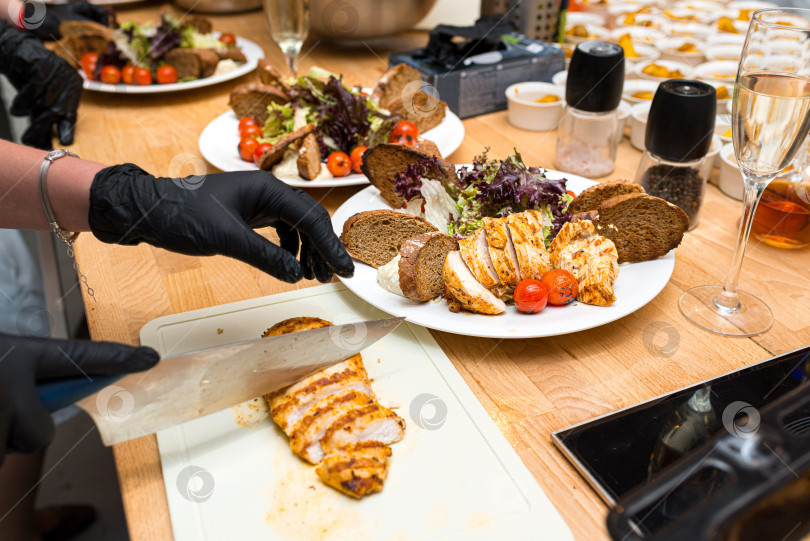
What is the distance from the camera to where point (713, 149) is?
155cm

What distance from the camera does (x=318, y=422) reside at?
3.20 ft

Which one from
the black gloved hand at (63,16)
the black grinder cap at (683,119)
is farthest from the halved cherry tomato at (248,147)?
the black gloved hand at (63,16)

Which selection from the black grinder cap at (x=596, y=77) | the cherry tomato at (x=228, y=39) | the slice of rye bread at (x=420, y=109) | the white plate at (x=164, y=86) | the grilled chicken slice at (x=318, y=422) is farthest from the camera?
the cherry tomato at (x=228, y=39)

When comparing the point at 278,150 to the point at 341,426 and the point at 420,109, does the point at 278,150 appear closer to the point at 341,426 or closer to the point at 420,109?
the point at 420,109

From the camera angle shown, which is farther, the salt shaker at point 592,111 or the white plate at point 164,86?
the white plate at point 164,86

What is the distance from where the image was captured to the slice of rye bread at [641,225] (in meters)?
1.29

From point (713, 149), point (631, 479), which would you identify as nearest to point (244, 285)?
point (631, 479)

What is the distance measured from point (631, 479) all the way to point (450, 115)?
4.69 ft

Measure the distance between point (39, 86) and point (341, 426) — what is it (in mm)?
1816

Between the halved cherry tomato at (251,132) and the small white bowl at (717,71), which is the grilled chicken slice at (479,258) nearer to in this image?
the halved cherry tomato at (251,132)

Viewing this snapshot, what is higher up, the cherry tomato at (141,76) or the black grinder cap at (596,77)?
the black grinder cap at (596,77)

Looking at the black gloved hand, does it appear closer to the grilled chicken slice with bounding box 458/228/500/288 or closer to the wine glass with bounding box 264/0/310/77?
the wine glass with bounding box 264/0/310/77

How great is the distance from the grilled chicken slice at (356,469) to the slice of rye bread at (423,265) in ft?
1.14

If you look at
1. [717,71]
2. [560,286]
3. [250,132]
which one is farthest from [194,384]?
[717,71]
